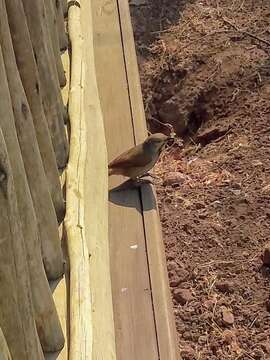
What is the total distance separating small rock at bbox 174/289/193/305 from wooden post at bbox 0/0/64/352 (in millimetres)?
1936

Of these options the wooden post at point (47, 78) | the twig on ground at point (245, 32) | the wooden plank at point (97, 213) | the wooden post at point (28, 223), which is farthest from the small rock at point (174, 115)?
the wooden post at point (28, 223)

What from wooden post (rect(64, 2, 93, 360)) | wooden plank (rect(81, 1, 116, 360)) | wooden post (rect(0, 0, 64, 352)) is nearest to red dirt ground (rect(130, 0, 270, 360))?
wooden plank (rect(81, 1, 116, 360))

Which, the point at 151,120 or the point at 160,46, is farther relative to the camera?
the point at 160,46

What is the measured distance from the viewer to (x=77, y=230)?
3.32 metres

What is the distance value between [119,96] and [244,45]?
1883 mm

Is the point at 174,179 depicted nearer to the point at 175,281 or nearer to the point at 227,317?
the point at 175,281

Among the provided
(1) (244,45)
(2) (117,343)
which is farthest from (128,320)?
(1) (244,45)

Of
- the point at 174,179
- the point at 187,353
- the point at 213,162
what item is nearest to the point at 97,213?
the point at 187,353

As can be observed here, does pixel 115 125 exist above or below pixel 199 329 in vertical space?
above

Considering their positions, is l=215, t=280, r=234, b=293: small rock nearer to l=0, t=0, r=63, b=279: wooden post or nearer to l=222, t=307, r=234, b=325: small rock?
l=222, t=307, r=234, b=325: small rock

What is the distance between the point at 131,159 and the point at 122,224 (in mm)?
375

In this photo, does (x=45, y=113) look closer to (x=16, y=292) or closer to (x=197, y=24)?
(x=16, y=292)

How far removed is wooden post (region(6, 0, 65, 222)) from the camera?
2965 mm

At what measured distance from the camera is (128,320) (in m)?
3.73
